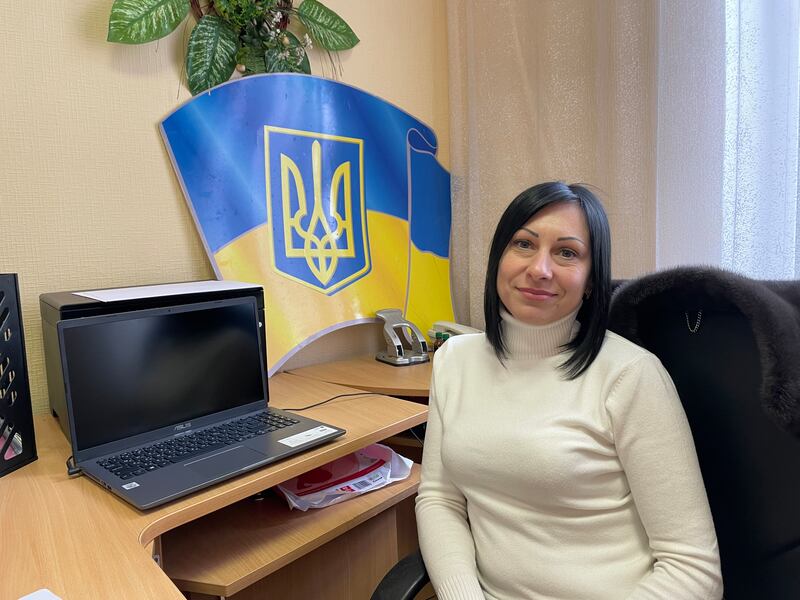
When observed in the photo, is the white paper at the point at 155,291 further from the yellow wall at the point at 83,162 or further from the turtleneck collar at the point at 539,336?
the turtleneck collar at the point at 539,336

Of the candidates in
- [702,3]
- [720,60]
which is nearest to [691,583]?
[720,60]

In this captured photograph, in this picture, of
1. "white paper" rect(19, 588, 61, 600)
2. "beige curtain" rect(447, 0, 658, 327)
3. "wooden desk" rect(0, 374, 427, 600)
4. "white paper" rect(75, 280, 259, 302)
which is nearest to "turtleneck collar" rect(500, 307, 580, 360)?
"wooden desk" rect(0, 374, 427, 600)

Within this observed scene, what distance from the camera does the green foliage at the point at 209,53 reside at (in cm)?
146

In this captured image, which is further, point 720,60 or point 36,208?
point 720,60

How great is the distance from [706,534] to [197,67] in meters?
→ 1.52

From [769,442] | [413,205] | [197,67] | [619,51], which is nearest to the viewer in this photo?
[769,442]

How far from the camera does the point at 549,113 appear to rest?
185 centimetres

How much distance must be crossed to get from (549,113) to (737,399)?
1284 mm

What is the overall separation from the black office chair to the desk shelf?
276 mm

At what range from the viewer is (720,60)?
1.50m

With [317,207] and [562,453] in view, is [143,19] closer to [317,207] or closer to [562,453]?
[317,207]

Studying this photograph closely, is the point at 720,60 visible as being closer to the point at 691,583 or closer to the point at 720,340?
the point at 720,340

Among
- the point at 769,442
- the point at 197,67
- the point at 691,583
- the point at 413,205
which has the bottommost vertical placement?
the point at 691,583

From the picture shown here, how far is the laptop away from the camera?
99 cm
